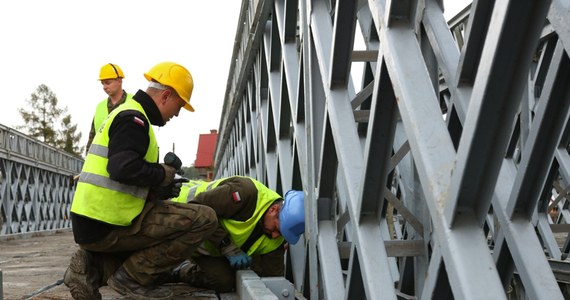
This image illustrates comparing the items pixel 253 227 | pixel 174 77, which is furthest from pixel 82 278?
pixel 174 77

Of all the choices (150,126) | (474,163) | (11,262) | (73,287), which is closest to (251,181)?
(150,126)

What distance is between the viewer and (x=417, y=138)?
2.00 m

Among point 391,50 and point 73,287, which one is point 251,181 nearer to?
point 73,287

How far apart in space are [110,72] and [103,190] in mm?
2901

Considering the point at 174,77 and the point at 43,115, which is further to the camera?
the point at 43,115

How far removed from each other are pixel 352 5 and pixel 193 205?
6.97ft

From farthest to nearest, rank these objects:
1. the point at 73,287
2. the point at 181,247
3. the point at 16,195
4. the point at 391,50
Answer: the point at 16,195 < the point at 181,247 < the point at 73,287 < the point at 391,50

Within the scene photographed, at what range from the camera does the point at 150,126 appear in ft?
13.7

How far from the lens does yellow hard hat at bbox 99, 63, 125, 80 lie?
6.70 metres

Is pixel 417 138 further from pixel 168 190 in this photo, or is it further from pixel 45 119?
pixel 45 119

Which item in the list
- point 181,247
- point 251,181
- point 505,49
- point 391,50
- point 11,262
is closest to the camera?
point 505,49

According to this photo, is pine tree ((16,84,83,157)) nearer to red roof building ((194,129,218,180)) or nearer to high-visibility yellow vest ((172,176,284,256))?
red roof building ((194,129,218,180))

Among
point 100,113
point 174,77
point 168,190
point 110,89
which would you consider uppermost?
point 110,89

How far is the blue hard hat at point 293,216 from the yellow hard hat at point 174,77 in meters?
1.00
